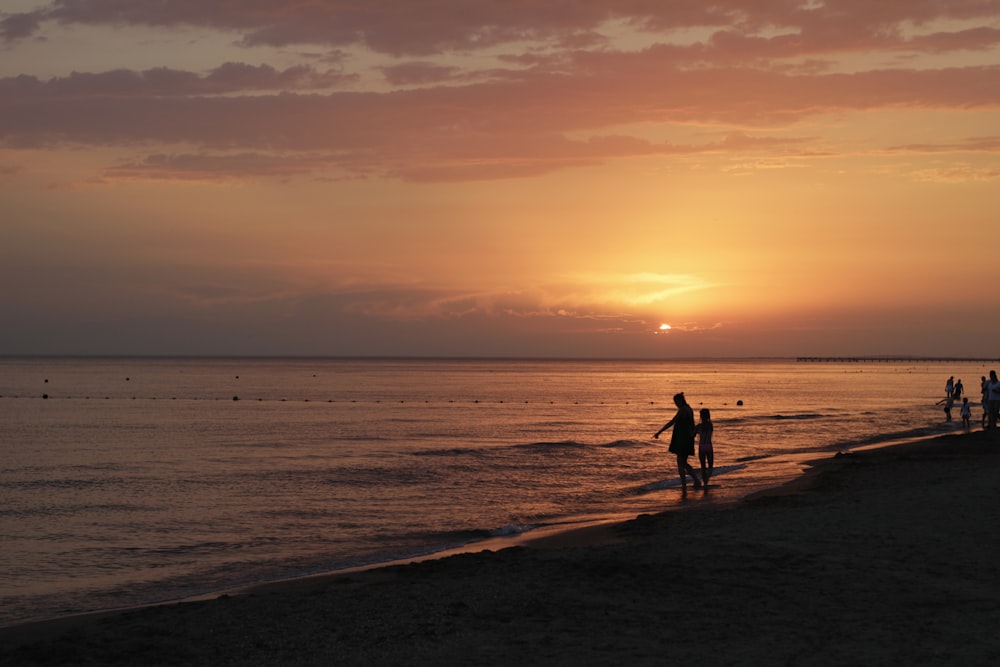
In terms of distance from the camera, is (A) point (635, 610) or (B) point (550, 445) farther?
(B) point (550, 445)

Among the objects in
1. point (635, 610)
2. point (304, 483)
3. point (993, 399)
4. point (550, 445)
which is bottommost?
point (550, 445)

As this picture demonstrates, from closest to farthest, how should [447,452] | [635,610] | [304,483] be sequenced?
[635,610]
[304,483]
[447,452]

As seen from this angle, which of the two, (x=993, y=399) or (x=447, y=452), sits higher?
(x=993, y=399)

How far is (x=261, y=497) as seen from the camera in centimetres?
2336

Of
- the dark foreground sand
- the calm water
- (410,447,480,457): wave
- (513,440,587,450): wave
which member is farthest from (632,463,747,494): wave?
(513,440,587,450): wave

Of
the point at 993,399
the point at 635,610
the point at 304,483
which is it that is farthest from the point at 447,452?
the point at 635,610

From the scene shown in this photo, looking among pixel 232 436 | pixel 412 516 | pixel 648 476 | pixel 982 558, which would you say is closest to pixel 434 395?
pixel 232 436

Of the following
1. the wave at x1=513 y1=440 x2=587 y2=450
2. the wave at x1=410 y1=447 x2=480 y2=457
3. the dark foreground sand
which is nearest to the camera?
the dark foreground sand

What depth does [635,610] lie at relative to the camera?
31.7 ft

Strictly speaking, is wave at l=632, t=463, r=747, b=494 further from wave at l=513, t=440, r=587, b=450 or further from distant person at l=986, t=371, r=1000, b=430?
distant person at l=986, t=371, r=1000, b=430

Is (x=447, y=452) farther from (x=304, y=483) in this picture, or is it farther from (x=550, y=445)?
(x=304, y=483)

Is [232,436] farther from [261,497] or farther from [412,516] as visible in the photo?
[412,516]

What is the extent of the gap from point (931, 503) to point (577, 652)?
405 inches

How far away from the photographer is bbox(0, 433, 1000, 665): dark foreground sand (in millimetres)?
8273
